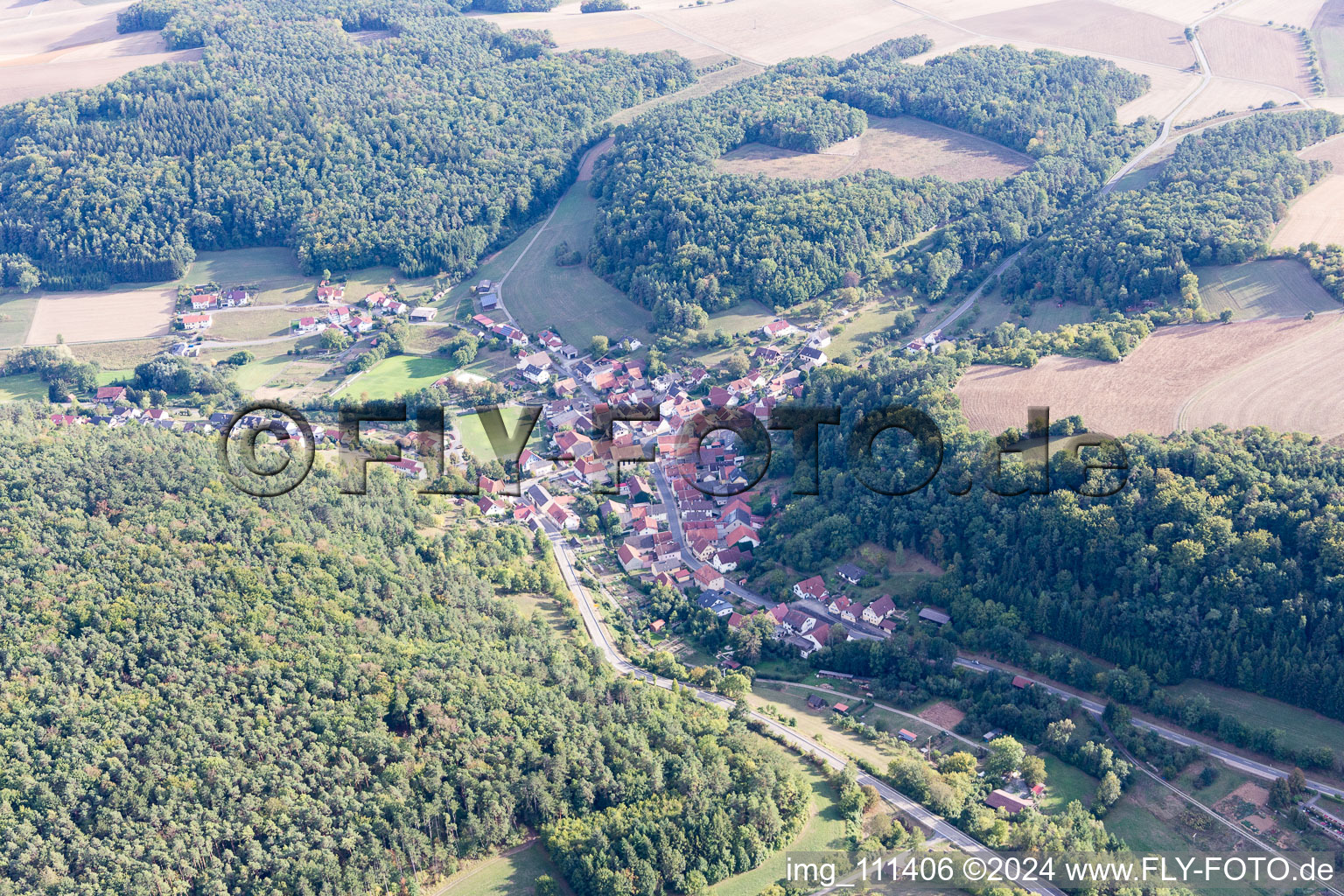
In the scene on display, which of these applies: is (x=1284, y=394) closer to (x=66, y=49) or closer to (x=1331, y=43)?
(x=1331, y=43)

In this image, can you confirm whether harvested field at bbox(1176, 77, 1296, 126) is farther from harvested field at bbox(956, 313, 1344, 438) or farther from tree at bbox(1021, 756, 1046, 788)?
tree at bbox(1021, 756, 1046, 788)

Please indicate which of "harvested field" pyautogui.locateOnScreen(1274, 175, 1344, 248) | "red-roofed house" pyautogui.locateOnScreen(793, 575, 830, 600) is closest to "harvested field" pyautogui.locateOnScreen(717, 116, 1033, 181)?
"harvested field" pyautogui.locateOnScreen(1274, 175, 1344, 248)

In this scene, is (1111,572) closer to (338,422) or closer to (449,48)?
(338,422)

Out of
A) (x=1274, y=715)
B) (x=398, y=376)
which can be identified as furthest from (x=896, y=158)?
(x=1274, y=715)

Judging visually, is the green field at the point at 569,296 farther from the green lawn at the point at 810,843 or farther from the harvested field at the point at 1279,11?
the harvested field at the point at 1279,11

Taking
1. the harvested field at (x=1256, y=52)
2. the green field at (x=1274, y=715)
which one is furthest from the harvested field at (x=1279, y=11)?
the green field at (x=1274, y=715)
